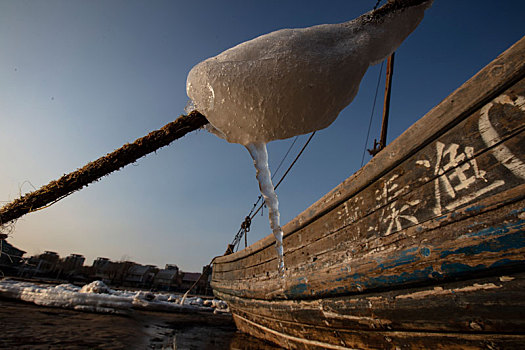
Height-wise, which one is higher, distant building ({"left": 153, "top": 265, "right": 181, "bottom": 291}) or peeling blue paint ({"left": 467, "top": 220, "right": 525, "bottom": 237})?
distant building ({"left": 153, "top": 265, "right": 181, "bottom": 291})

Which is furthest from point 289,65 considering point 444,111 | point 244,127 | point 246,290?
point 246,290

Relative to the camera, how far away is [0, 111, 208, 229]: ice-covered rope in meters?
1.75

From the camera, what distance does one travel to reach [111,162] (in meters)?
1.86

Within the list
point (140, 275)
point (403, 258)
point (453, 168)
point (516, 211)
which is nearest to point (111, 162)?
point (403, 258)

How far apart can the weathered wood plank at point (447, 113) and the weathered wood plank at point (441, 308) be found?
28.1 inches

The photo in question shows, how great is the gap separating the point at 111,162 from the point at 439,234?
223 cm

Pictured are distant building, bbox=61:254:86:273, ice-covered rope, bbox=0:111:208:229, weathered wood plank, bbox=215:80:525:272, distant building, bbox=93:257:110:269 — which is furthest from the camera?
distant building, bbox=93:257:110:269

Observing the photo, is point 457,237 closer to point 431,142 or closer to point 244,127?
point 431,142

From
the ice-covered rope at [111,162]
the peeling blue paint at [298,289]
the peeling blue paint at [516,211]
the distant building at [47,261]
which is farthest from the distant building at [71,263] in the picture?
the peeling blue paint at [516,211]

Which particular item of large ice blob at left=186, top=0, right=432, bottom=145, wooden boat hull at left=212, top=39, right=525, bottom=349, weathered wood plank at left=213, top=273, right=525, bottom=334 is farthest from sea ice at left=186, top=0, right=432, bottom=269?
weathered wood plank at left=213, top=273, right=525, bottom=334

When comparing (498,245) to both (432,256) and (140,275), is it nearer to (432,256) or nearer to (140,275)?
(432,256)

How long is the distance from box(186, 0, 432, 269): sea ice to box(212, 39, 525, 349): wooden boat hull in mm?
565

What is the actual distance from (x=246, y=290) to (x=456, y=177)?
11.4ft

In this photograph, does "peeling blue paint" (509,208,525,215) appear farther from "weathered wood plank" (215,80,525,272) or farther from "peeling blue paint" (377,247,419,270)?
"peeling blue paint" (377,247,419,270)
